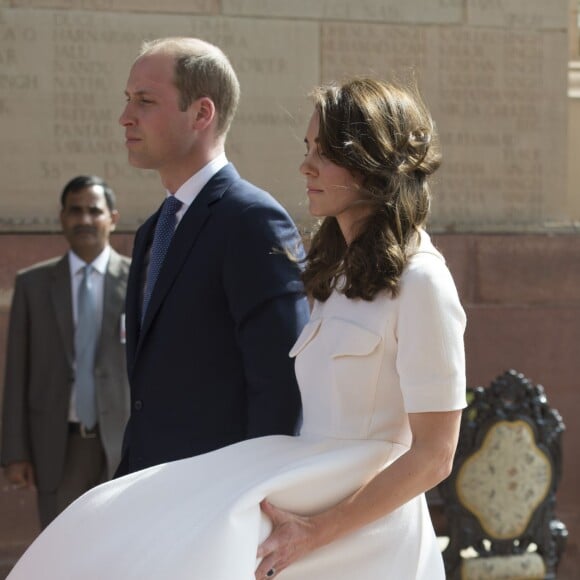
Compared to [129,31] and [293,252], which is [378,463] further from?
[129,31]

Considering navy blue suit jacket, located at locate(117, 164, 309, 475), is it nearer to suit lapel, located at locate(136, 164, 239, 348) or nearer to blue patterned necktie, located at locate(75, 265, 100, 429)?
suit lapel, located at locate(136, 164, 239, 348)

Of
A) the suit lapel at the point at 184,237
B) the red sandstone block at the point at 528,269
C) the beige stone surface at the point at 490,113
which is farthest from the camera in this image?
the beige stone surface at the point at 490,113

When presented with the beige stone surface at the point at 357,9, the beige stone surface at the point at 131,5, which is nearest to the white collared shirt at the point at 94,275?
the beige stone surface at the point at 131,5

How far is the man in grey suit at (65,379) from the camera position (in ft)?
18.2

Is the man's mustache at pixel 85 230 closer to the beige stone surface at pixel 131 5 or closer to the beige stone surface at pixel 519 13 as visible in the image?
the beige stone surface at pixel 131 5

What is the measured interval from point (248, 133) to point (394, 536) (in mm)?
4851

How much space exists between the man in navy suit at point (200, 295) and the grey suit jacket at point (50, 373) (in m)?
2.40

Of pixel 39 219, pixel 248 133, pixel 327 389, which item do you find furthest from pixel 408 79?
pixel 327 389

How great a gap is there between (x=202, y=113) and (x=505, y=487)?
3.17 meters

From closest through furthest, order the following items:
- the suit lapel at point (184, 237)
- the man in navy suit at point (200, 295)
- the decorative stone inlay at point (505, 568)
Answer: the man in navy suit at point (200, 295) < the suit lapel at point (184, 237) < the decorative stone inlay at point (505, 568)

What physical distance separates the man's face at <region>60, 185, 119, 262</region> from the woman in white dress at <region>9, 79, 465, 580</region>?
A: 3416 millimetres

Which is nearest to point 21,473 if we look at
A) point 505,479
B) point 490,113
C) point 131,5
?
point 505,479

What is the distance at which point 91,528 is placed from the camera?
2.16 meters

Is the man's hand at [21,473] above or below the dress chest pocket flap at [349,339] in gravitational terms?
below
